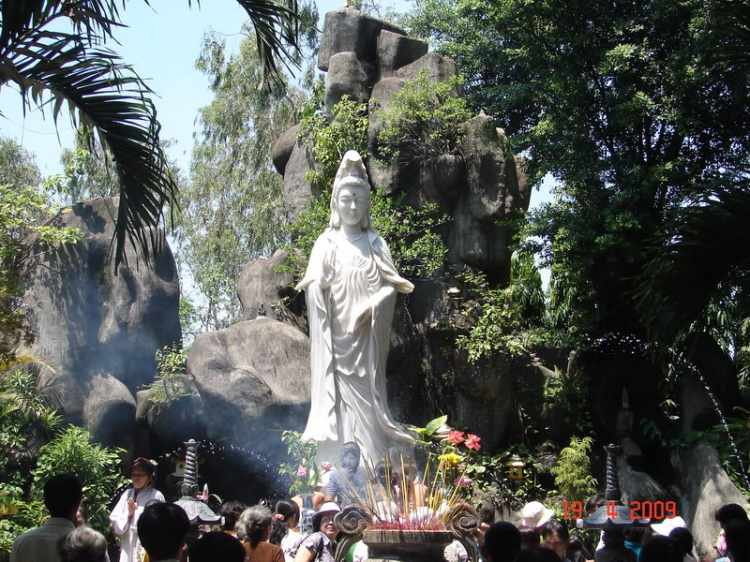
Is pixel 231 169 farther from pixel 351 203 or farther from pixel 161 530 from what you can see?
pixel 161 530

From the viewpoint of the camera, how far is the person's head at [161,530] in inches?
137

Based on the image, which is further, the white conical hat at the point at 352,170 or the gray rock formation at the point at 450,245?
the gray rock formation at the point at 450,245

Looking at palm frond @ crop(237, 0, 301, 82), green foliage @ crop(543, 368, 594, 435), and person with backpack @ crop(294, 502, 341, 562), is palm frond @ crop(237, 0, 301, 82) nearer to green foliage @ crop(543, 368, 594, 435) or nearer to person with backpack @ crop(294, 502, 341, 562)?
person with backpack @ crop(294, 502, 341, 562)

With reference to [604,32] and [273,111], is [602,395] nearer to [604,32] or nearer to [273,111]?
[604,32]

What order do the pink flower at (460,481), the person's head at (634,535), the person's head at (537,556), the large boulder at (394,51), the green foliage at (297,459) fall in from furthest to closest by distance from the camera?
the large boulder at (394,51), the green foliage at (297,459), the pink flower at (460,481), the person's head at (634,535), the person's head at (537,556)

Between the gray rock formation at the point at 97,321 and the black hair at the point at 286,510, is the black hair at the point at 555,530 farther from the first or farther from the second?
the gray rock formation at the point at 97,321

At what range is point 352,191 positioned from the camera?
1003 cm

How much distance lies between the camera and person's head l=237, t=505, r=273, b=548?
4.60 meters

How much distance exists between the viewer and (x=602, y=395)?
12.8 m

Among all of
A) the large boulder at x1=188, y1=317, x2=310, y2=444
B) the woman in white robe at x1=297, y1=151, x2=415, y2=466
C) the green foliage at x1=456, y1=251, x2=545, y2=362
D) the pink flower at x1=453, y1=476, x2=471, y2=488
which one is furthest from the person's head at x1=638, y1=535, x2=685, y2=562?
the green foliage at x1=456, y1=251, x2=545, y2=362

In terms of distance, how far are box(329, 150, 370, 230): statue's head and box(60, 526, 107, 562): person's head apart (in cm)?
651

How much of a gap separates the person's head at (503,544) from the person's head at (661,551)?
2.09 ft

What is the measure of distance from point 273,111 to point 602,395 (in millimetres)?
11257

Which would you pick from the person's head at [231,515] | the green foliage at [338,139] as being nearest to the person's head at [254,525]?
the person's head at [231,515]
